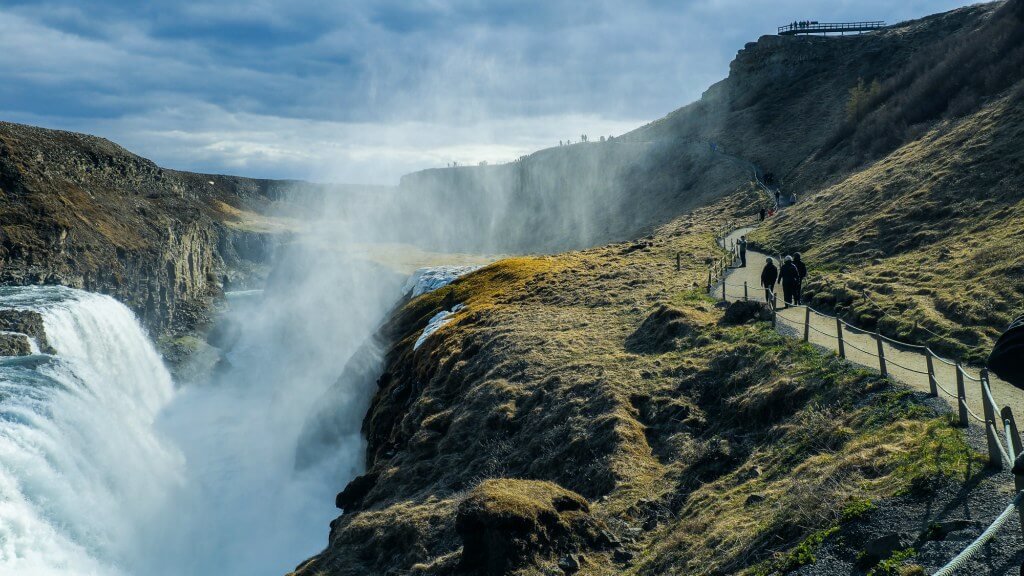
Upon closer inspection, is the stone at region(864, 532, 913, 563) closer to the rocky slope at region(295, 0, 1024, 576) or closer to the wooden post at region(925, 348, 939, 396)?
the rocky slope at region(295, 0, 1024, 576)

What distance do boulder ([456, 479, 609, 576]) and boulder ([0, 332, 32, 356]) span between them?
92.9 ft

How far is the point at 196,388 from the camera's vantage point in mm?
59656

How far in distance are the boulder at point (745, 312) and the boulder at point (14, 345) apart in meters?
30.6

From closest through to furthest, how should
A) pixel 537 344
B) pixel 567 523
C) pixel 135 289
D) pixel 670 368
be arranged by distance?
pixel 567 523, pixel 670 368, pixel 537 344, pixel 135 289

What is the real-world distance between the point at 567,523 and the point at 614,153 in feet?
320

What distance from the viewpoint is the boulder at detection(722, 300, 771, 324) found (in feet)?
64.1

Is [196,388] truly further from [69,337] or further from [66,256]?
[69,337]

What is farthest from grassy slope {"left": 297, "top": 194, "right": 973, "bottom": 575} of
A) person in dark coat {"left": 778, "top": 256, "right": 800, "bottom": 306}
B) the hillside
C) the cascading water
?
the cascading water

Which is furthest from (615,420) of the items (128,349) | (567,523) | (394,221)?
(394,221)

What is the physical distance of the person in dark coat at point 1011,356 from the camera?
581cm

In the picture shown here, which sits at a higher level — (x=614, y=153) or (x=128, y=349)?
(x=614, y=153)

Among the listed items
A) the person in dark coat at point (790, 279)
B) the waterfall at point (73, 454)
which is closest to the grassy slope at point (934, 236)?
the person in dark coat at point (790, 279)

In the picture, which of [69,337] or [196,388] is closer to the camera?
[69,337]

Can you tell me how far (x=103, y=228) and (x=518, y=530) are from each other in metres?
59.2
